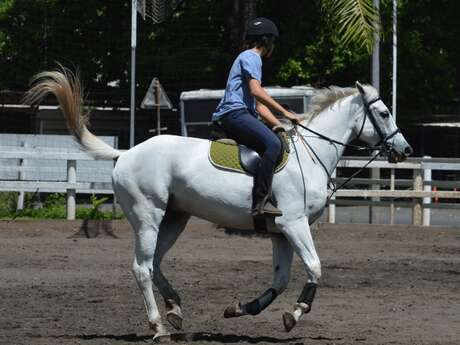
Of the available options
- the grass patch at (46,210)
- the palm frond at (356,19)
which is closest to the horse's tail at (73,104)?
the palm frond at (356,19)

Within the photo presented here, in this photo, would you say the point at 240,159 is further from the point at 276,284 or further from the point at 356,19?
the point at 356,19

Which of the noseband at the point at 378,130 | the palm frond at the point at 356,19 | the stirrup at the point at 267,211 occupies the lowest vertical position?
the stirrup at the point at 267,211

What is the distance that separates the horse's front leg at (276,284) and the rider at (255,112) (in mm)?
492

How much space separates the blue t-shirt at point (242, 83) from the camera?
399 inches

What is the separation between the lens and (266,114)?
10367 millimetres

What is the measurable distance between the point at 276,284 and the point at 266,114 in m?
1.44

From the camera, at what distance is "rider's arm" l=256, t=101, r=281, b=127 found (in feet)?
34.0

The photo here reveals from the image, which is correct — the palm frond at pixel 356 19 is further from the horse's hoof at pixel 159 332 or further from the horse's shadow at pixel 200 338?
the horse's hoof at pixel 159 332

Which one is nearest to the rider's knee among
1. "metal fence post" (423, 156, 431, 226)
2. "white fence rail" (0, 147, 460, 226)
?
"white fence rail" (0, 147, 460, 226)

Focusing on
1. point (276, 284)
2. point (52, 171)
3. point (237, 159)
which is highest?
point (237, 159)

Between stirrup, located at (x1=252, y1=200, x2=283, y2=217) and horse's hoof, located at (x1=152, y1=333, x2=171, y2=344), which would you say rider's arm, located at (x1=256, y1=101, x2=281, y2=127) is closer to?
stirrup, located at (x1=252, y1=200, x2=283, y2=217)

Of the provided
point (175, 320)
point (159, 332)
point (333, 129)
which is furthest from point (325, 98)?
point (159, 332)

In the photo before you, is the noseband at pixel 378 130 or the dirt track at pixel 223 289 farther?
the noseband at pixel 378 130

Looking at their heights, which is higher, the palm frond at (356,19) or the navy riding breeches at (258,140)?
the palm frond at (356,19)
